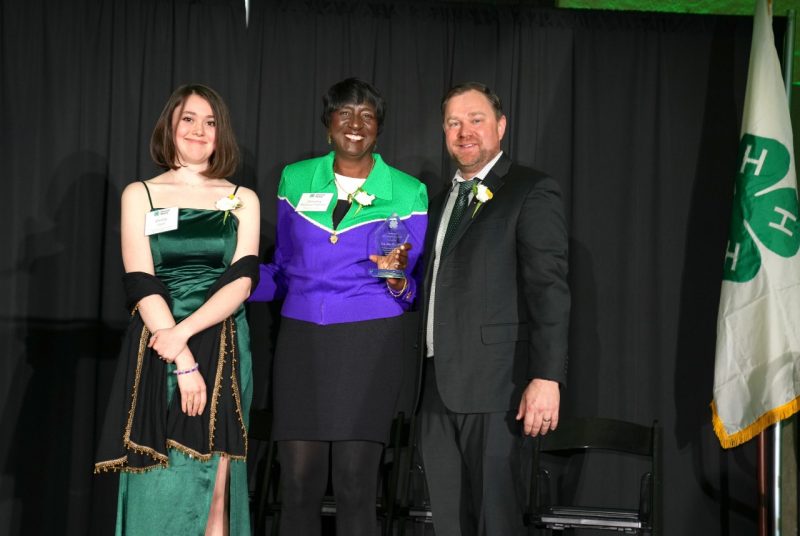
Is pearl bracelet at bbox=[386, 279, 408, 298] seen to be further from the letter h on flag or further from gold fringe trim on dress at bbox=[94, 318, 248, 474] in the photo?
the letter h on flag

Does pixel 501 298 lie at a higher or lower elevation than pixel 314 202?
lower

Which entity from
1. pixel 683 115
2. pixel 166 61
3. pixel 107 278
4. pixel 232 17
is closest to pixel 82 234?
pixel 107 278

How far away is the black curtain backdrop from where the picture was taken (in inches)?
171

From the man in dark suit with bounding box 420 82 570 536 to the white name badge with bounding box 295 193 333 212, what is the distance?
19.4 inches

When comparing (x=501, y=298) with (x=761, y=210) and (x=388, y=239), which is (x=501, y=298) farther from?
(x=761, y=210)

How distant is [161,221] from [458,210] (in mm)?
993

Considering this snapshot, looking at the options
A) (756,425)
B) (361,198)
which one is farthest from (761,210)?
(361,198)

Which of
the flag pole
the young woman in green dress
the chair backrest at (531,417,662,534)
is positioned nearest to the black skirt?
the young woman in green dress

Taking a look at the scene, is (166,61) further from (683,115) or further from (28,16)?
(683,115)

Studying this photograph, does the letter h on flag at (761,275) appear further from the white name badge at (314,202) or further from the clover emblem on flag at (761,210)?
the white name badge at (314,202)

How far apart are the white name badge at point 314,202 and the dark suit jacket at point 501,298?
0.53 m

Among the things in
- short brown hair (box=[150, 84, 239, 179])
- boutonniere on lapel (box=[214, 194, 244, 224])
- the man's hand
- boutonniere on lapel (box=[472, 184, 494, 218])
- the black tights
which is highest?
short brown hair (box=[150, 84, 239, 179])

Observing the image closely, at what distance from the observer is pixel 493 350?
9.52 ft

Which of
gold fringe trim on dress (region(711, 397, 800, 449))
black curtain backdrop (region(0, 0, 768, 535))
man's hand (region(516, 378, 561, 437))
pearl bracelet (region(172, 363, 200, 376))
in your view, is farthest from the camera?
black curtain backdrop (region(0, 0, 768, 535))
